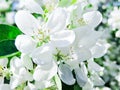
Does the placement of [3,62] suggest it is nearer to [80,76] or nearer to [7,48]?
[7,48]

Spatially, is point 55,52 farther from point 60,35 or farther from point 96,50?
point 96,50

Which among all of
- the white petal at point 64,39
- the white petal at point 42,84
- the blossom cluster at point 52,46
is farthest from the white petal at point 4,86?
the white petal at point 64,39

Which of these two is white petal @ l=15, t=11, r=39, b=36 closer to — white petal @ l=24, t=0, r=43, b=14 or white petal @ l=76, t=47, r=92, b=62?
white petal @ l=24, t=0, r=43, b=14

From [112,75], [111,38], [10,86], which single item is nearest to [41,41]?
[10,86]

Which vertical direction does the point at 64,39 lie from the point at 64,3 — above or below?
below

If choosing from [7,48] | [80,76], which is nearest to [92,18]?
[80,76]

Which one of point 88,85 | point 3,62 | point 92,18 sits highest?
point 92,18

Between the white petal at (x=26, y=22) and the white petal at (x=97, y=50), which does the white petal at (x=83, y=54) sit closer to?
the white petal at (x=97, y=50)
